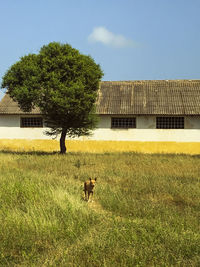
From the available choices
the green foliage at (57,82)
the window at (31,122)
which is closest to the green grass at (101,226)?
the green foliage at (57,82)

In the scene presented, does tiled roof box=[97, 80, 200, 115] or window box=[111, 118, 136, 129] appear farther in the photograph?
window box=[111, 118, 136, 129]

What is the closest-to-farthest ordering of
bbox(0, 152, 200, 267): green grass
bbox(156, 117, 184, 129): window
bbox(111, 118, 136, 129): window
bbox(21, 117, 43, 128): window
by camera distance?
bbox(0, 152, 200, 267): green grass → bbox(156, 117, 184, 129): window → bbox(111, 118, 136, 129): window → bbox(21, 117, 43, 128): window

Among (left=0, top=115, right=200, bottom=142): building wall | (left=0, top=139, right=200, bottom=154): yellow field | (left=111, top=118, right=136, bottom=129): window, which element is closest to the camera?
(left=0, top=139, right=200, bottom=154): yellow field

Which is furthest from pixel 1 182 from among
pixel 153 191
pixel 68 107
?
pixel 68 107

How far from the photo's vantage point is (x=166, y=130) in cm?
2578

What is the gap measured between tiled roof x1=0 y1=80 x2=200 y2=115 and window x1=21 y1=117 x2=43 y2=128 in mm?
916

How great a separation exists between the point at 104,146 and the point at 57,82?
900 centimetres

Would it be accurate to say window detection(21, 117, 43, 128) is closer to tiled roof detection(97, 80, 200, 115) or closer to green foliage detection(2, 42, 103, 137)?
tiled roof detection(97, 80, 200, 115)

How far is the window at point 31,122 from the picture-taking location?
27.7m

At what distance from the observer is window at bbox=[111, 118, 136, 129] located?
2631 centimetres

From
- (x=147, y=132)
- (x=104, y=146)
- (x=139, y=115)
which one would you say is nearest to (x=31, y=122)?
(x=104, y=146)

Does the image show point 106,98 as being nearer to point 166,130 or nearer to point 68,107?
point 166,130

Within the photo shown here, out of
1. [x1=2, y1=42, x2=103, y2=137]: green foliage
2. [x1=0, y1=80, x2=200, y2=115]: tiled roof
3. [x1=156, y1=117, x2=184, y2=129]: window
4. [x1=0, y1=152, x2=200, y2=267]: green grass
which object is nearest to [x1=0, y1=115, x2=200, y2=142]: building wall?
[x1=156, y1=117, x2=184, y2=129]: window

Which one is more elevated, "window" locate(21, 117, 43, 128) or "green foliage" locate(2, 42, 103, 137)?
"green foliage" locate(2, 42, 103, 137)
